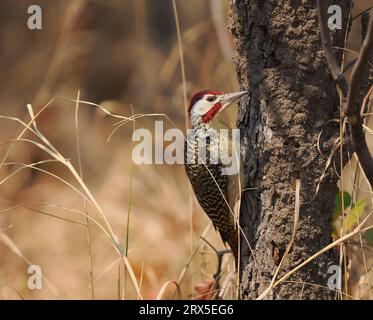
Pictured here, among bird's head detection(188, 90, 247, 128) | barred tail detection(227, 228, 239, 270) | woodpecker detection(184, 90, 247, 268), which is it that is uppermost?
bird's head detection(188, 90, 247, 128)

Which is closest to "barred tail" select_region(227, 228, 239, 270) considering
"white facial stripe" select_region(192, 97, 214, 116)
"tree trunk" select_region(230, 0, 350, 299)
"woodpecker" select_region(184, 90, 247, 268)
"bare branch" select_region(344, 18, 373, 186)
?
"woodpecker" select_region(184, 90, 247, 268)

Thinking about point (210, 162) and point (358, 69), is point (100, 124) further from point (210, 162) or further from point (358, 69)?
point (358, 69)

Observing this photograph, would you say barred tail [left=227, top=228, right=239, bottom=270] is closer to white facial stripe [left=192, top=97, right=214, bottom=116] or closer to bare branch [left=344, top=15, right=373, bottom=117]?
white facial stripe [left=192, top=97, right=214, bottom=116]

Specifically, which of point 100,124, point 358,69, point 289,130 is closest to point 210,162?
point 289,130

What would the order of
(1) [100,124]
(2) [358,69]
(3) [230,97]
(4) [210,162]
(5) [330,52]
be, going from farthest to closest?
(1) [100,124], (4) [210,162], (3) [230,97], (5) [330,52], (2) [358,69]

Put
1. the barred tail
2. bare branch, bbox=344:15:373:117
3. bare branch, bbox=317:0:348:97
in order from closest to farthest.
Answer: bare branch, bbox=344:15:373:117 < bare branch, bbox=317:0:348:97 < the barred tail

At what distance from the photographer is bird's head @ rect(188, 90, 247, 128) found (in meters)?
3.59

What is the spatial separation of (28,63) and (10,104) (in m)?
0.48

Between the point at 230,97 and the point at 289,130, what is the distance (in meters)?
0.53

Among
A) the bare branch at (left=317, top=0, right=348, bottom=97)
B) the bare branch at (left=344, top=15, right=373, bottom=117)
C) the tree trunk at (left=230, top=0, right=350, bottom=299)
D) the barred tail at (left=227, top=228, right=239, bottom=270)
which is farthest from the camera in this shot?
the barred tail at (left=227, top=228, right=239, bottom=270)

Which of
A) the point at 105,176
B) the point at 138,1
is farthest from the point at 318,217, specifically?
the point at 138,1

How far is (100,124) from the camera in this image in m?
6.80

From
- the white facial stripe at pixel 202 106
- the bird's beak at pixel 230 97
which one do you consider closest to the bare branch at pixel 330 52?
the bird's beak at pixel 230 97

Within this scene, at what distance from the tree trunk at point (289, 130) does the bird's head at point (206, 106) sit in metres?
0.64
